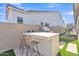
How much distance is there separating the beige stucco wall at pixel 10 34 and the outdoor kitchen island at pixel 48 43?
118mm

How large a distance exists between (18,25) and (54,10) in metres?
0.48

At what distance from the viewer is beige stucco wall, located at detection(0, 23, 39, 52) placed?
199 centimetres

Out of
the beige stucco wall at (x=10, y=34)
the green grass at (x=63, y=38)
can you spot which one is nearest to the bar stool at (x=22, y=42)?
the beige stucco wall at (x=10, y=34)

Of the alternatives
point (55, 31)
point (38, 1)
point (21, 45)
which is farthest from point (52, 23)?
point (21, 45)

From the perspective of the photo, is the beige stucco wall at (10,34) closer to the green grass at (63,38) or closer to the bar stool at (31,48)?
the bar stool at (31,48)

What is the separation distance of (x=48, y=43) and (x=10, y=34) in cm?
48

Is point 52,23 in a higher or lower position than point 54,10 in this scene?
lower

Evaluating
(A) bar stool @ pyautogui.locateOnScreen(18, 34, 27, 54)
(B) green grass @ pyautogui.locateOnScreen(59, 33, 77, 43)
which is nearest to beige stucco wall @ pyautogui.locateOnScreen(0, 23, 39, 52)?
(A) bar stool @ pyautogui.locateOnScreen(18, 34, 27, 54)

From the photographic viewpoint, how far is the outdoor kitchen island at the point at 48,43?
1.96m

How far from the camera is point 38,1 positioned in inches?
79.9

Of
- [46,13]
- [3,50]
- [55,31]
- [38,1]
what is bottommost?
[3,50]

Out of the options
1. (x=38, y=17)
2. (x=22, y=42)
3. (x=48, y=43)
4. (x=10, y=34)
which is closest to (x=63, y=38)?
(x=48, y=43)

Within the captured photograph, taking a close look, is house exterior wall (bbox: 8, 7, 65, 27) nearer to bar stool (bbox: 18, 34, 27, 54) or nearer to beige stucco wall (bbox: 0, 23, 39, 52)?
beige stucco wall (bbox: 0, 23, 39, 52)

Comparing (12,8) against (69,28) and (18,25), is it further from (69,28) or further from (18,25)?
(69,28)
